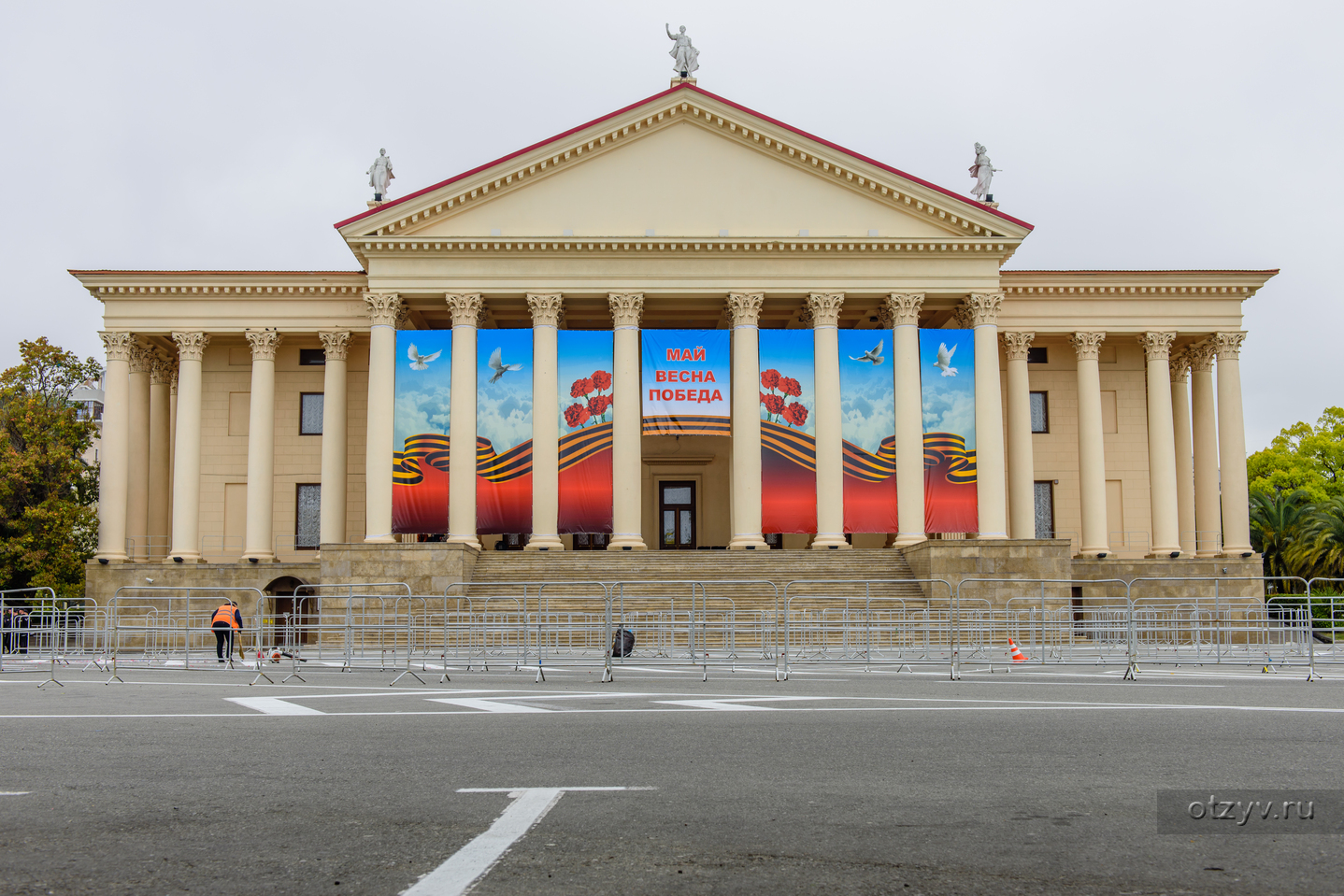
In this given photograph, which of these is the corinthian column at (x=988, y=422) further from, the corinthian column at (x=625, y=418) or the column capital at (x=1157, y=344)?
the corinthian column at (x=625, y=418)

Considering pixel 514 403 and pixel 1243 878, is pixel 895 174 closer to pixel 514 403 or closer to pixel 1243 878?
pixel 514 403

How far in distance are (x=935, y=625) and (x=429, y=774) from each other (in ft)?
53.6

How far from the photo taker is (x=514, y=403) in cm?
4006

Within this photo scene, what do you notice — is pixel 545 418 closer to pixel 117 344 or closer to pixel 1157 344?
pixel 117 344

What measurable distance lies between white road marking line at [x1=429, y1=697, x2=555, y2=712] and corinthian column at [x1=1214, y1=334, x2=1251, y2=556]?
35139 millimetres

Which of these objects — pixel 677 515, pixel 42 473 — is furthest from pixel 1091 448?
pixel 42 473

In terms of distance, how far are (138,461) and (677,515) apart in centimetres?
1998

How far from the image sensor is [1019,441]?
4378cm

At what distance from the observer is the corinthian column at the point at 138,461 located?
140 feet

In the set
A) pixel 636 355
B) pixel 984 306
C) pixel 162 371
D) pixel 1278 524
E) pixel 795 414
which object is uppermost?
pixel 984 306

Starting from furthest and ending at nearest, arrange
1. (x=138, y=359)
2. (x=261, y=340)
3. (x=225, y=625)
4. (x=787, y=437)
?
1. (x=138, y=359)
2. (x=261, y=340)
3. (x=787, y=437)
4. (x=225, y=625)

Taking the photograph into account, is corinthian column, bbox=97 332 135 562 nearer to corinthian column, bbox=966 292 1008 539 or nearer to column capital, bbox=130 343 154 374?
column capital, bbox=130 343 154 374

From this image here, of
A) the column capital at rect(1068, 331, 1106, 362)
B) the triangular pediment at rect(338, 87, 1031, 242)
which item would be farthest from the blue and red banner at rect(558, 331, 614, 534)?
the column capital at rect(1068, 331, 1106, 362)

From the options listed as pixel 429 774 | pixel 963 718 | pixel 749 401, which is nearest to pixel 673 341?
pixel 749 401
